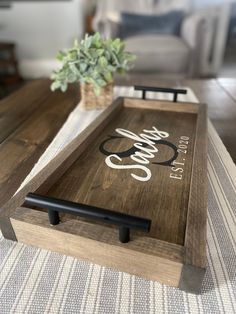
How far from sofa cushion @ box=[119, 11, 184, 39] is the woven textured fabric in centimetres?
233

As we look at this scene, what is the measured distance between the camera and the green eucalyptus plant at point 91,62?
0.79m

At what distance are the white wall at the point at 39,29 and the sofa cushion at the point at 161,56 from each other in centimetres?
105

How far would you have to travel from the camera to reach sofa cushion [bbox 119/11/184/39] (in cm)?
232

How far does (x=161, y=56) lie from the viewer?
203 cm

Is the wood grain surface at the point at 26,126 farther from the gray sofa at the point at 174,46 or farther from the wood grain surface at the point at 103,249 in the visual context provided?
the gray sofa at the point at 174,46

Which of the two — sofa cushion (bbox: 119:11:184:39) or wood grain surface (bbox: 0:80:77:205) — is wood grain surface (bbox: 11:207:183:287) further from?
sofa cushion (bbox: 119:11:184:39)

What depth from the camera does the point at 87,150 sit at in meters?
0.58

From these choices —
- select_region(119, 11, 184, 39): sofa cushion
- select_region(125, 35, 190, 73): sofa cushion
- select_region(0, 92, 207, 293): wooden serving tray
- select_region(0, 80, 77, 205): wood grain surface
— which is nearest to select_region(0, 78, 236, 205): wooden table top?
select_region(0, 80, 77, 205): wood grain surface

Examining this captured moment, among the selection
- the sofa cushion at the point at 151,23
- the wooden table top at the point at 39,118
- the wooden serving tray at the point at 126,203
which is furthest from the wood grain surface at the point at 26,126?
the sofa cushion at the point at 151,23

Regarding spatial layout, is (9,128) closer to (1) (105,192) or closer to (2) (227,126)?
(1) (105,192)

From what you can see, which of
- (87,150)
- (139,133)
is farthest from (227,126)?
(87,150)

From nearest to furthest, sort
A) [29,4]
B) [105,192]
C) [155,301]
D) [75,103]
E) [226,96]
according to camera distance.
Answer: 1. [155,301]
2. [105,192]
3. [75,103]
4. [226,96]
5. [29,4]

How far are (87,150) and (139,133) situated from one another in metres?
0.16

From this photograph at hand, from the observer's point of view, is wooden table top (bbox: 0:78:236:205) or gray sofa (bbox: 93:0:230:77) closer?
wooden table top (bbox: 0:78:236:205)
